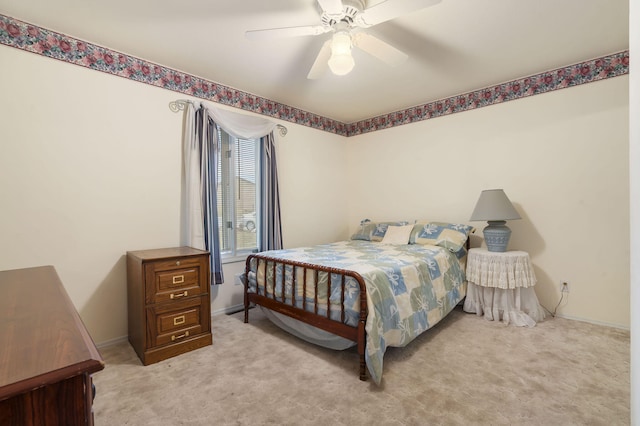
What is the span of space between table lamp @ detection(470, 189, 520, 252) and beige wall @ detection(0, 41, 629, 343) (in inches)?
15.6

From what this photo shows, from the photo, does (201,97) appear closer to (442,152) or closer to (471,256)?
(442,152)

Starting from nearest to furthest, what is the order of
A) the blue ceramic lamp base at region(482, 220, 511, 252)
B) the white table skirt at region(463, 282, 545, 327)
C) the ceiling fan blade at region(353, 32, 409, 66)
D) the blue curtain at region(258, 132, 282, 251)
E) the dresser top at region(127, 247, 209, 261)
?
the ceiling fan blade at region(353, 32, 409, 66), the dresser top at region(127, 247, 209, 261), the white table skirt at region(463, 282, 545, 327), the blue ceramic lamp base at region(482, 220, 511, 252), the blue curtain at region(258, 132, 282, 251)

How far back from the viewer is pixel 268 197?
3.51m

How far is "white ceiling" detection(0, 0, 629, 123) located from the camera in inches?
78.0

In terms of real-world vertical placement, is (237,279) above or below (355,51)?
below

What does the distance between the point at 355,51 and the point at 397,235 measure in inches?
82.0

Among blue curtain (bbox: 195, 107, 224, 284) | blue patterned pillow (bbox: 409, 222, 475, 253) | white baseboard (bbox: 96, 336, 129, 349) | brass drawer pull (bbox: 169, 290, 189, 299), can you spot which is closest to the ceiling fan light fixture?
blue curtain (bbox: 195, 107, 224, 284)

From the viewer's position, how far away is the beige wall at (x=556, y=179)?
8.83 ft

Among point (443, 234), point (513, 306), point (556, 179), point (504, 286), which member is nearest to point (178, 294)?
point (443, 234)

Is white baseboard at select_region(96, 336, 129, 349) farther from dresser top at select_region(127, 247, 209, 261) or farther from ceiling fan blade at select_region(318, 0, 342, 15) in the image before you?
ceiling fan blade at select_region(318, 0, 342, 15)

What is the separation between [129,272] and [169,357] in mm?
789

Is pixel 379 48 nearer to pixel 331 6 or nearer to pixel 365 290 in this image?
pixel 331 6

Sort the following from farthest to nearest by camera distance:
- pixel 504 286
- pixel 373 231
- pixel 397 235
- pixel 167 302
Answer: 1. pixel 373 231
2. pixel 397 235
3. pixel 504 286
4. pixel 167 302

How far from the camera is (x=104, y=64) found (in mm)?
2457
